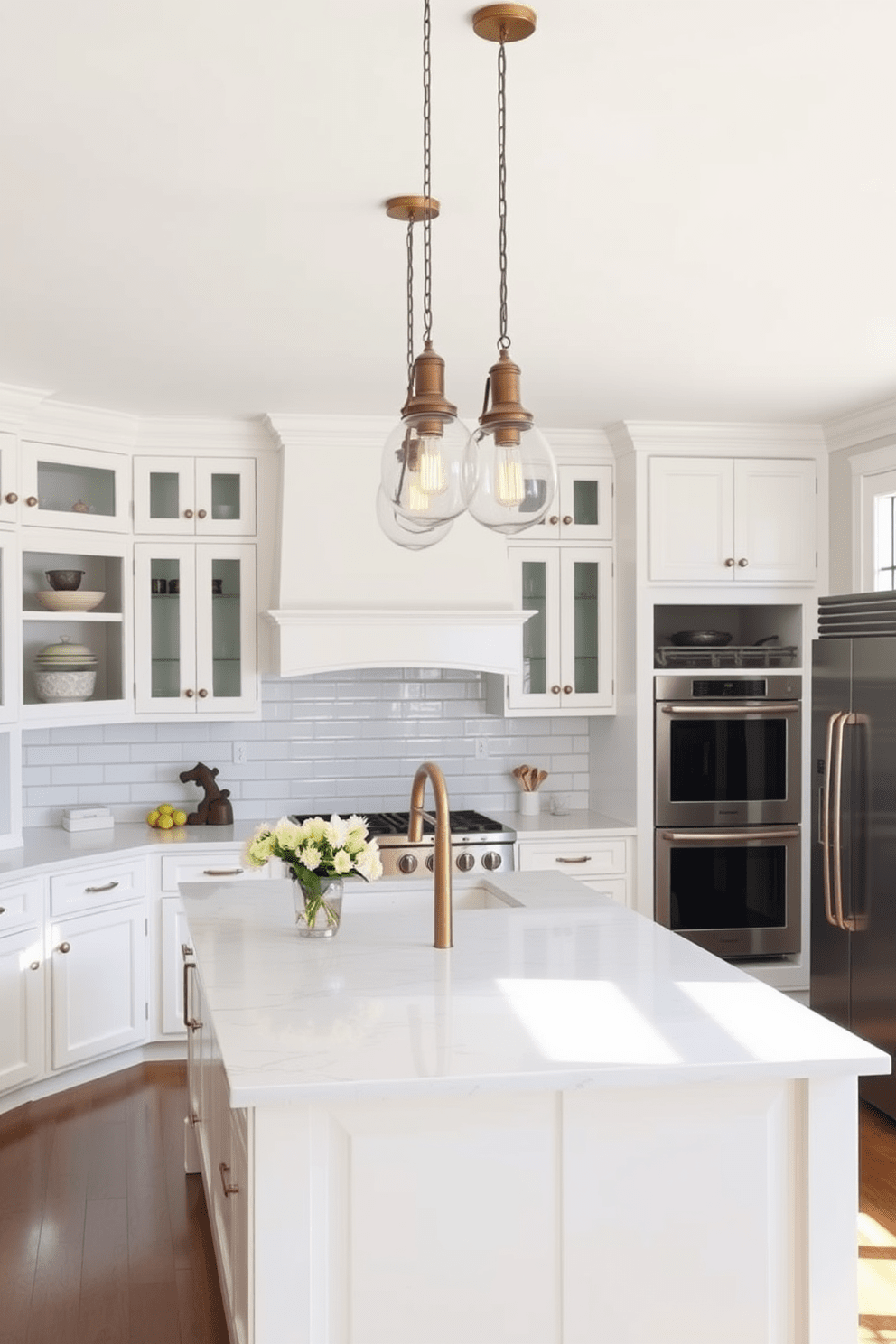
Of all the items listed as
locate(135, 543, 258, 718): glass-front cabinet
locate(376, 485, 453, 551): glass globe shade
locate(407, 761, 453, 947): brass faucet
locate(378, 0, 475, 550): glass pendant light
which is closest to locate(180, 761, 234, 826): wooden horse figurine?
locate(135, 543, 258, 718): glass-front cabinet

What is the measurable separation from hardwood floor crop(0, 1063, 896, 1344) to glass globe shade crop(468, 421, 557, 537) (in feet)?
6.38

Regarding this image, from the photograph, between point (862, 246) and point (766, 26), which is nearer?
point (766, 26)

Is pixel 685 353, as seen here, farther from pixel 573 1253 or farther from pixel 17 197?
pixel 573 1253

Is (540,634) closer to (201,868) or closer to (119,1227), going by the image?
(201,868)

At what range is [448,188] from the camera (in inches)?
113

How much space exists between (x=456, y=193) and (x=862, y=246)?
1086 millimetres

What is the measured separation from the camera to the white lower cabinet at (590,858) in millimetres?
5543

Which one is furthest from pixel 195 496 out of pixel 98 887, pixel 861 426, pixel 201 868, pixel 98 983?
pixel 861 426

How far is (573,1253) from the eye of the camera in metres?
2.29

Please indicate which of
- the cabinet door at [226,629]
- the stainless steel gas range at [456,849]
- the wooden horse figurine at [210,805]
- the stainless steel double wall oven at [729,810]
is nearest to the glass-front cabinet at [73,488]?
the cabinet door at [226,629]

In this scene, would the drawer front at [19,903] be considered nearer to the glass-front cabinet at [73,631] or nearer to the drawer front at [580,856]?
the glass-front cabinet at [73,631]

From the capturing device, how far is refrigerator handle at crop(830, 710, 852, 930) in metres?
4.71

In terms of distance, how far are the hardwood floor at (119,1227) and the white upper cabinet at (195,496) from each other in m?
2.26

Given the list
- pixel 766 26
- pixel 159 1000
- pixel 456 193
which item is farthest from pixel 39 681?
pixel 766 26
